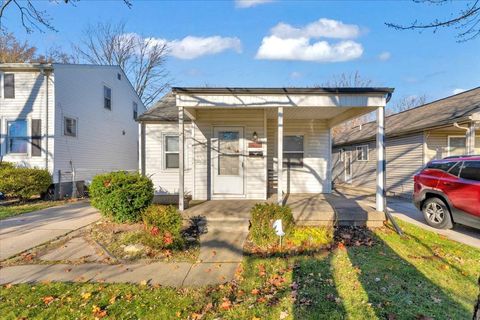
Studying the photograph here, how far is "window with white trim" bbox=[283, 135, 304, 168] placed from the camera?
32.7 ft

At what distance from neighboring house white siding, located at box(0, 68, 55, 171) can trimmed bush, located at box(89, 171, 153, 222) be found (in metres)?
6.88

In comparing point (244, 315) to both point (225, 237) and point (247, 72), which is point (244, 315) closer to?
point (225, 237)

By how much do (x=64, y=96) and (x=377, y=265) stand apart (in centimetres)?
1367

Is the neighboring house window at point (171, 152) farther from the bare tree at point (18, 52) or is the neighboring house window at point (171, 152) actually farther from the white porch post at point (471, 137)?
the bare tree at point (18, 52)

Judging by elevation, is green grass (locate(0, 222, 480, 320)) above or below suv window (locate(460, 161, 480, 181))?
below

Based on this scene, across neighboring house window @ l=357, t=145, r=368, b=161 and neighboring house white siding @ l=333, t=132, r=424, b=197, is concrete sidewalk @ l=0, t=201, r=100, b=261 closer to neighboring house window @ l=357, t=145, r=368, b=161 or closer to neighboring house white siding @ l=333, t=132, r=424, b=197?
neighboring house white siding @ l=333, t=132, r=424, b=197

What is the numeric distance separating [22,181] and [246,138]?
848cm

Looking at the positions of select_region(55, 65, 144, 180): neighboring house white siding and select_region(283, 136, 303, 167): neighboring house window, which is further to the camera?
select_region(55, 65, 144, 180): neighboring house white siding

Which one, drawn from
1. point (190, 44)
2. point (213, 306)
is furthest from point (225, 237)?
point (190, 44)

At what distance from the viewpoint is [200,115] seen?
27.9ft

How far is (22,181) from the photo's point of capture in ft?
32.9

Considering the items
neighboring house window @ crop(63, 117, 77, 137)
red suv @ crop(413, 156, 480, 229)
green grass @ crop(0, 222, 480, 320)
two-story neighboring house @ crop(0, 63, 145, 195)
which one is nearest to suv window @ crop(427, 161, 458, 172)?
red suv @ crop(413, 156, 480, 229)

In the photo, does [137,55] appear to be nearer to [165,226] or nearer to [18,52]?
[18,52]

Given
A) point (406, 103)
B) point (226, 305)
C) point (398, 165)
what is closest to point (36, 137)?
point (226, 305)
